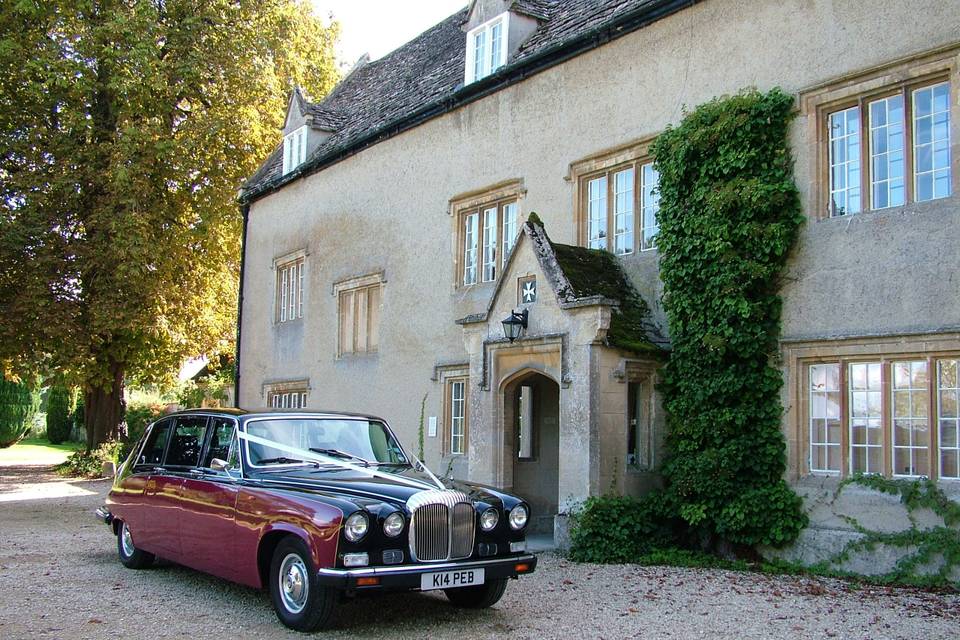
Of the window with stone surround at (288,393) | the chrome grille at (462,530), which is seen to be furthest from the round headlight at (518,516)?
the window with stone surround at (288,393)

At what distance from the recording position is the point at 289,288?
21000 millimetres

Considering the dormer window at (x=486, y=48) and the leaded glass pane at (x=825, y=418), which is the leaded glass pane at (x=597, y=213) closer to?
the dormer window at (x=486, y=48)

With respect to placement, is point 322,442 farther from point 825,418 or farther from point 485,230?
point 485,230

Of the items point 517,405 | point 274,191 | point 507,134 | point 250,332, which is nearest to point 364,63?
point 274,191

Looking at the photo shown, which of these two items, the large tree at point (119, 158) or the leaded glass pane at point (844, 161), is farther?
the large tree at point (119, 158)

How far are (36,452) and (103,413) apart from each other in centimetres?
1367

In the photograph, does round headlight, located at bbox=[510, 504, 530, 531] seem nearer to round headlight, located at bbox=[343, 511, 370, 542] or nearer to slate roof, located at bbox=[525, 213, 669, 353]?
round headlight, located at bbox=[343, 511, 370, 542]

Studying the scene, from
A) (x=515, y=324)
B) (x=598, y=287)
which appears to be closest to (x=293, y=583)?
(x=515, y=324)

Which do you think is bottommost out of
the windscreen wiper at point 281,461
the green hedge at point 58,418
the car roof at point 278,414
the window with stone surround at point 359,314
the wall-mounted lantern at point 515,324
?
the green hedge at point 58,418

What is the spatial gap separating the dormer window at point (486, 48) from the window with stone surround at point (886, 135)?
604cm

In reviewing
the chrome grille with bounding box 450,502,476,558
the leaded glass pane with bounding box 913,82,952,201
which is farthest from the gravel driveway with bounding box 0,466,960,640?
the leaded glass pane with bounding box 913,82,952,201

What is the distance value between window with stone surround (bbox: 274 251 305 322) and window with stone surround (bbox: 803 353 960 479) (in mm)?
13116

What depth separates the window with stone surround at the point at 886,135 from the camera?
29.6 ft

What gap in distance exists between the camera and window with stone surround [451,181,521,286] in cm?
1423
